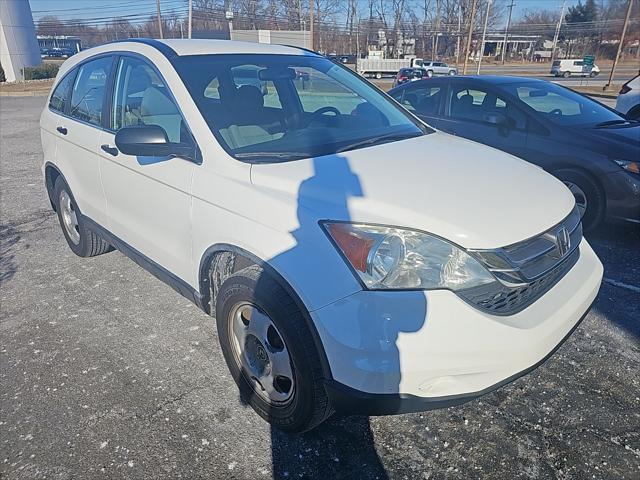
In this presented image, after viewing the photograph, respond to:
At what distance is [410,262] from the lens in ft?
6.51

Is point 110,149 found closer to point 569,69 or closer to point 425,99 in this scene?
point 425,99

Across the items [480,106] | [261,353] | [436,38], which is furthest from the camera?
[436,38]

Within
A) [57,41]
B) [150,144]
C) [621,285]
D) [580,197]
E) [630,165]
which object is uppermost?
[150,144]

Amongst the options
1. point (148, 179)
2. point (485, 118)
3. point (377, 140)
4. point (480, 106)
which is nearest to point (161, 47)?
point (148, 179)

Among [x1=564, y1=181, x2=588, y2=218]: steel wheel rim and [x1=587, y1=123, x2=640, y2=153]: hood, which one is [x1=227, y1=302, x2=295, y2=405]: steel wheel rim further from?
[x1=587, y1=123, x2=640, y2=153]: hood

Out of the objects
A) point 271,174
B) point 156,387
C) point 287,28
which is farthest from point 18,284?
point 287,28

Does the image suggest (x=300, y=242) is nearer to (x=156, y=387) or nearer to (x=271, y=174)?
(x=271, y=174)

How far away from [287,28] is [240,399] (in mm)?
63044

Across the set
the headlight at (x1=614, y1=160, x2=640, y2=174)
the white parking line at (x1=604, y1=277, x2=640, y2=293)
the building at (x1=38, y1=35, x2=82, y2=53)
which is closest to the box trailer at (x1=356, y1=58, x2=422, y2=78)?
the headlight at (x1=614, y1=160, x2=640, y2=174)

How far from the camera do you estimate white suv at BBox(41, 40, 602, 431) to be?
1.96 m

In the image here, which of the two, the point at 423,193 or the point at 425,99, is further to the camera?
the point at 425,99

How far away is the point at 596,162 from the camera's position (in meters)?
4.78

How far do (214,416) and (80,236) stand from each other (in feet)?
8.78

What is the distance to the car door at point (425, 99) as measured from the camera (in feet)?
20.0
